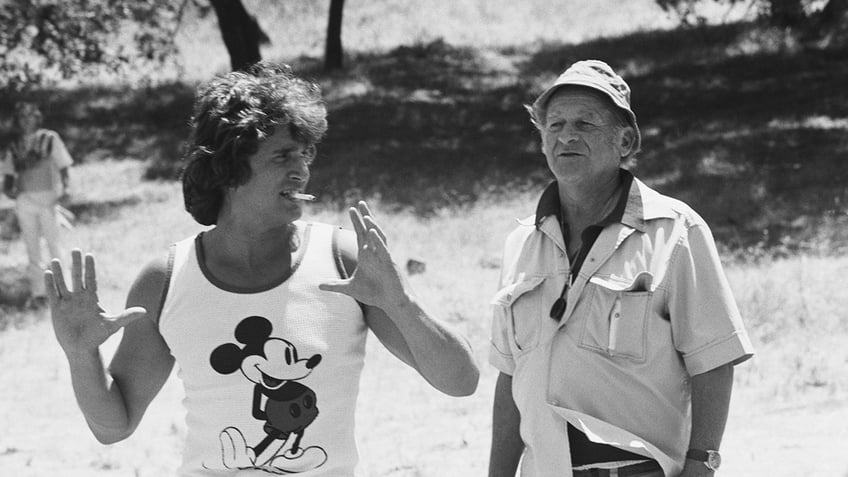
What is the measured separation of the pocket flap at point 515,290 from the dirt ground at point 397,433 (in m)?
2.84

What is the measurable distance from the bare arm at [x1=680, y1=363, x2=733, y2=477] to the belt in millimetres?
93

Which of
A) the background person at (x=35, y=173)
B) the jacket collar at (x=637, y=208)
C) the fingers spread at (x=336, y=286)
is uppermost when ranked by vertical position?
the background person at (x=35, y=173)

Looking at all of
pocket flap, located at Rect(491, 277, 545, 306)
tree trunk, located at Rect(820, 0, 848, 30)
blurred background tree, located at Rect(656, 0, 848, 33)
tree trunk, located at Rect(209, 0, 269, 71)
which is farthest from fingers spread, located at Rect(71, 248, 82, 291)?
tree trunk, located at Rect(820, 0, 848, 30)

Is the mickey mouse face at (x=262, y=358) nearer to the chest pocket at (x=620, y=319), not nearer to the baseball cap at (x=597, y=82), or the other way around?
the chest pocket at (x=620, y=319)

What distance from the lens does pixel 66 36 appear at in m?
14.3

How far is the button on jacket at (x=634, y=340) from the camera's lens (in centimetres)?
293

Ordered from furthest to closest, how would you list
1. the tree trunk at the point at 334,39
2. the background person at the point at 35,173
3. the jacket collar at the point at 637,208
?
the tree trunk at the point at 334,39 < the background person at the point at 35,173 < the jacket collar at the point at 637,208

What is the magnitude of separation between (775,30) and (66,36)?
43.5 feet

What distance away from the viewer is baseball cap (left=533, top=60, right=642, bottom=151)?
3080 mm

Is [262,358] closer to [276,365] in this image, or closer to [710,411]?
[276,365]

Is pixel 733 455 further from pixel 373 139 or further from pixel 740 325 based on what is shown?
pixel 373 139

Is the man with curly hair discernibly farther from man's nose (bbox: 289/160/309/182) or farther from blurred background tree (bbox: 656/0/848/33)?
blurred background tree (bbox: 656/0/848/33)

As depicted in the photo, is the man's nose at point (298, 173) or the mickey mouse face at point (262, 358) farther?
the man's nose at point (298, 173)

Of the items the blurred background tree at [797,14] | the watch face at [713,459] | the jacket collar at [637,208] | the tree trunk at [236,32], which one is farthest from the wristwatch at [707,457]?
the tree trunk at [236,32]
